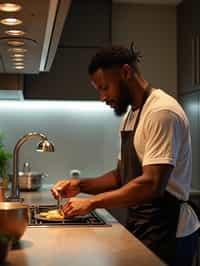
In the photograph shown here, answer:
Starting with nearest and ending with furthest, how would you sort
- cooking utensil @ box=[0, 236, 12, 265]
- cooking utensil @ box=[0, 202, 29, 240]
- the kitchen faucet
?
cooking utensil @ box=[0, 236, 12, 265] < cooking utensil @ box=[0, 202, 29, 240] < the kitchen faucet

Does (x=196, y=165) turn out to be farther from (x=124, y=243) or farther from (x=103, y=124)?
(x=124, y=243)

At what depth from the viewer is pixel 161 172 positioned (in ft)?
5.73

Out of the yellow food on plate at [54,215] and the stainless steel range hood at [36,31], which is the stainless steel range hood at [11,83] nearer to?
the stainless steel range hood at [36,31]

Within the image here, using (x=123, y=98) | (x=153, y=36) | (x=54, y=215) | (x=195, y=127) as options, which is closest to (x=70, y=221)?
(x=54, y=215)

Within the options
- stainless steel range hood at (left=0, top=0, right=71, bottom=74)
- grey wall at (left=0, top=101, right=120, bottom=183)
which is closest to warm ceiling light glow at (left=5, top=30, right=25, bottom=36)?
stainless steel range hood at (left=0, top=0, right=71, bottom=74)

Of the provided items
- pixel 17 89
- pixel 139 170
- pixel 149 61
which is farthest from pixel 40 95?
pixel 139 170

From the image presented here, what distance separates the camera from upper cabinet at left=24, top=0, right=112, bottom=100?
358 cm

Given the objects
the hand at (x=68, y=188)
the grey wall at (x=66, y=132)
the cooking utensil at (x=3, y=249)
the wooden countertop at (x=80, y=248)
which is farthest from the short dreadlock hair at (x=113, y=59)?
the grey wall at (x=66, y=132)

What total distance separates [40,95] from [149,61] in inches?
35.6

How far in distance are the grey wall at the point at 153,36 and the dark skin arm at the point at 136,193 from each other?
7.33 feet

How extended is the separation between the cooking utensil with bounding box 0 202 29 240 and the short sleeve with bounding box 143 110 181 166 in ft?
1.67

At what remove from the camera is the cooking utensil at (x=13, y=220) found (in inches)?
55.6

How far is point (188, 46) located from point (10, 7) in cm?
232

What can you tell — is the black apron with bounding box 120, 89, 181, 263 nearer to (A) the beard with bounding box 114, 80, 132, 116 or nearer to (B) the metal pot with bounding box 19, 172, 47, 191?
(A) the beard with bounding box 114, 80, 132, 116
